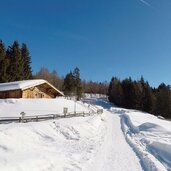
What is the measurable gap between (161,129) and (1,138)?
73.7 feet

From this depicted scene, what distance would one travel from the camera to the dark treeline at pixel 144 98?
83094 millimetres

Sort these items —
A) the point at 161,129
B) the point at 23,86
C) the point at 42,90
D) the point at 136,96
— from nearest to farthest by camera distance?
1. the point at 161,129
2. the point at 23,86
3. the point at 42,90
4. the point at 136,96

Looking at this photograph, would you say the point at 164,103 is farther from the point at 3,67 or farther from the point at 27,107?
the point at 27,107

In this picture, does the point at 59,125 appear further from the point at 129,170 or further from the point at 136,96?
the point at 136,96

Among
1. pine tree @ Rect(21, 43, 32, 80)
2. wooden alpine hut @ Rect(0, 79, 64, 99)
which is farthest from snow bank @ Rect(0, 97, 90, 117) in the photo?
pine tree @ Rect(21, 43, 32, 80)

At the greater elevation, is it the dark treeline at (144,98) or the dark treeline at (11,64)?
the dark treeline at (11,64)

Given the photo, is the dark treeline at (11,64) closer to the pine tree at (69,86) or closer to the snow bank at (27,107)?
the snow bank at (27,107)

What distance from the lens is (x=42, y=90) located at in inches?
2077

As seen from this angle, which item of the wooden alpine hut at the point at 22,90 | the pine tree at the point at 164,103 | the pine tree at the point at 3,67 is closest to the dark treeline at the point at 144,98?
the pine tree at the point at 164,103

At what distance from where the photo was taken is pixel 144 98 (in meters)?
91.5

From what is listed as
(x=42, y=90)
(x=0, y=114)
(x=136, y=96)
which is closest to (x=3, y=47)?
(x=42, y=90)

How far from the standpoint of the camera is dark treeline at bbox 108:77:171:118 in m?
83.1

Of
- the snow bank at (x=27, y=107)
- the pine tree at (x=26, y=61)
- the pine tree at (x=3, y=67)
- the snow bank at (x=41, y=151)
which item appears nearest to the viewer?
the snow bank at (x=41, y=151)

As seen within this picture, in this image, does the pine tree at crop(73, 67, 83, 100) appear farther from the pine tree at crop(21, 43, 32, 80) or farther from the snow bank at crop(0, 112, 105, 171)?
the snow bank at crop(0, 112, 105, 171)
